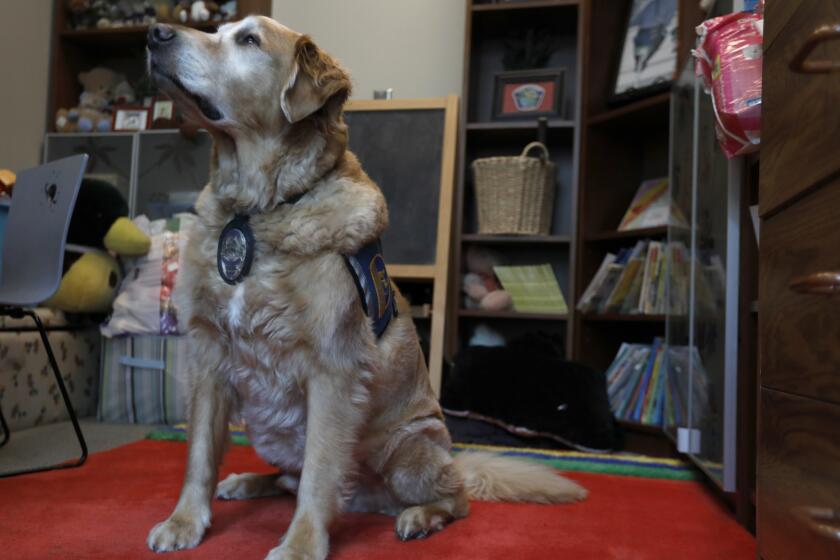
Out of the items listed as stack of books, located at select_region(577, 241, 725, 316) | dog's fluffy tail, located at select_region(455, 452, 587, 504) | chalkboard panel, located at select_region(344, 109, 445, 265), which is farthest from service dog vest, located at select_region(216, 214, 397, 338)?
chalkboard panel, located at select_region(344, 109, 445, 265)

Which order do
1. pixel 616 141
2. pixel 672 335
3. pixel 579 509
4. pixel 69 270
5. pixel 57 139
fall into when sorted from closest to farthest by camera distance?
pixel 579 509, pixel 672 335, pixel 69 270, pixel 616 141, pixel 57 139

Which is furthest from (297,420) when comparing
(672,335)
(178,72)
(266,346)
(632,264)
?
(632,264)

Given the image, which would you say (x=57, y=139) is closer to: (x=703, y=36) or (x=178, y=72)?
(x=178, y=72)

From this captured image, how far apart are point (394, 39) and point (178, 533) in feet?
8.98

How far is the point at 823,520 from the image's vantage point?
651mm

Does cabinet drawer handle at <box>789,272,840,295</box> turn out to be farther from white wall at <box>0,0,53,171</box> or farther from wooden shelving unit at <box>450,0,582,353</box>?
white wall at <box>0,0,53,171</box>

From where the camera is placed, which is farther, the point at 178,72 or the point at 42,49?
the point at 42,49

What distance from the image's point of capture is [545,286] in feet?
9.68

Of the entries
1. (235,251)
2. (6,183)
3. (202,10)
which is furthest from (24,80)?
(235,251)

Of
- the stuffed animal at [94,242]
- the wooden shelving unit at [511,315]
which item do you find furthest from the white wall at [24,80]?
the wooden shelving unit at [511,315]

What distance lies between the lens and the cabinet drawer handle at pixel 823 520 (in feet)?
2.03

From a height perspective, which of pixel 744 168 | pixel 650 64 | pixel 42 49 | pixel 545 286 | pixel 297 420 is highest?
pixel 42 49

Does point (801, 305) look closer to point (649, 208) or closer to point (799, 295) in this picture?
point (799, 295)

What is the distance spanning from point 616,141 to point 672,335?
104 cm
